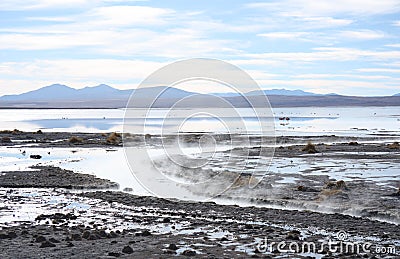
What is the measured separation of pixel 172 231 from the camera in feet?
50.2

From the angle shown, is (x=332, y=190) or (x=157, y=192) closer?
(x=332, y=190)

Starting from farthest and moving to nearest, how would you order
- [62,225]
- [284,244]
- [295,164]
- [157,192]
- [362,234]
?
[295,164] → [157,192] → [62,225] → [362,234] → [284,244]

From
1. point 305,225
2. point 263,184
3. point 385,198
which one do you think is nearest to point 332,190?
point 385,198

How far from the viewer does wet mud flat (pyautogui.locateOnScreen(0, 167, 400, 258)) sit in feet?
41.8

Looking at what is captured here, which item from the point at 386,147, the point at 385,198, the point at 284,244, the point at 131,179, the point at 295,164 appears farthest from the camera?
the point at 386,147

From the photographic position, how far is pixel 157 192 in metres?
23.6

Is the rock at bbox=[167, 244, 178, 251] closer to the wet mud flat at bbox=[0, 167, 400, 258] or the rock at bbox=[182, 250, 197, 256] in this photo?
the wet mud flat at bbox=[0, 167, 400, 258]

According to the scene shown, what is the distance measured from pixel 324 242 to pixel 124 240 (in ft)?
15.4

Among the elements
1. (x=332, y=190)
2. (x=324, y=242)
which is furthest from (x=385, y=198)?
(x=324, y=242)

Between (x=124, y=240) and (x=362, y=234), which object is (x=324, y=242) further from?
(x=124, y=240)

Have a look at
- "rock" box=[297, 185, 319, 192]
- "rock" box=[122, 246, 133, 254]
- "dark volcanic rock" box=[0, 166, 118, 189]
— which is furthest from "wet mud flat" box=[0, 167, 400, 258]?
"rock" box=[297, 185, 319, 192]

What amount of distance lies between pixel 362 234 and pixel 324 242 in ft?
4.74

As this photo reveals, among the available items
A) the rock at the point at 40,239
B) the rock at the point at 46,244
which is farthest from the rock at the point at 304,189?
the rock at the point at 46,244

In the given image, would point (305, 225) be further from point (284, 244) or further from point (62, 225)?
point (62, 225)
